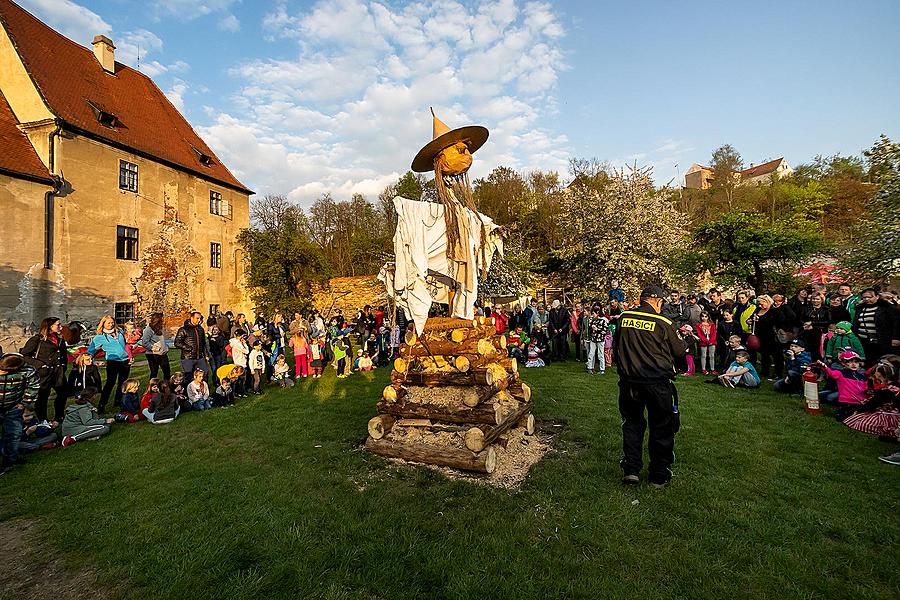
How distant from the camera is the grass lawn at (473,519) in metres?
3.18

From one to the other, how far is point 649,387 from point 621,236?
17.2 metres

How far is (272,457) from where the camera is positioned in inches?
235

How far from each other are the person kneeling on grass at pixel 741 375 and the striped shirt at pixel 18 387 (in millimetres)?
12749

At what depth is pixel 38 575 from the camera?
348 centimetres

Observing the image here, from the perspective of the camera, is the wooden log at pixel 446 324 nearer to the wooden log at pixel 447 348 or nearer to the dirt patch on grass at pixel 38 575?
the wooden log at pixel 447 348

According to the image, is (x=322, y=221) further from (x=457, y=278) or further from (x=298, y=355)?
(x=457, y=278)

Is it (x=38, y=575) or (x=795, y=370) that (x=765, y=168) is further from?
(x=38, y=575)

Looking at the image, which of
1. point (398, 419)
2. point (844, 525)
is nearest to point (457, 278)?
point (398, 419)

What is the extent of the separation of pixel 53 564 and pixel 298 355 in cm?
889

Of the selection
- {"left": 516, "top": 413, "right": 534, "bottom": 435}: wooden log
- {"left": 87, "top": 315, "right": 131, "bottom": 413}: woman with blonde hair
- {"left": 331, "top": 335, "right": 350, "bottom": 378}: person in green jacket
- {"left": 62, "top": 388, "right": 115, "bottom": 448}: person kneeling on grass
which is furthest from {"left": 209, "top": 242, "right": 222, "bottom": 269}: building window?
{"left": 516, "top": 413, "right": 534, "bottom": 435}: wooden log

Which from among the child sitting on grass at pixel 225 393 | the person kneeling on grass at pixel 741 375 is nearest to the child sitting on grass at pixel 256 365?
the child sitting on grass at pixel 225 393

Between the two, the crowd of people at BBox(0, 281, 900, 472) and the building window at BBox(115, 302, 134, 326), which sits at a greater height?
the building window at BBox(115, 302, 134, 326)

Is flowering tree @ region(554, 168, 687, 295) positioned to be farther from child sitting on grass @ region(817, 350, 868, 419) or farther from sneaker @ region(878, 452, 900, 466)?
sneaker @ region(878, 452, 900, 466)

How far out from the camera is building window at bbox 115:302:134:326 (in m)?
20.5
